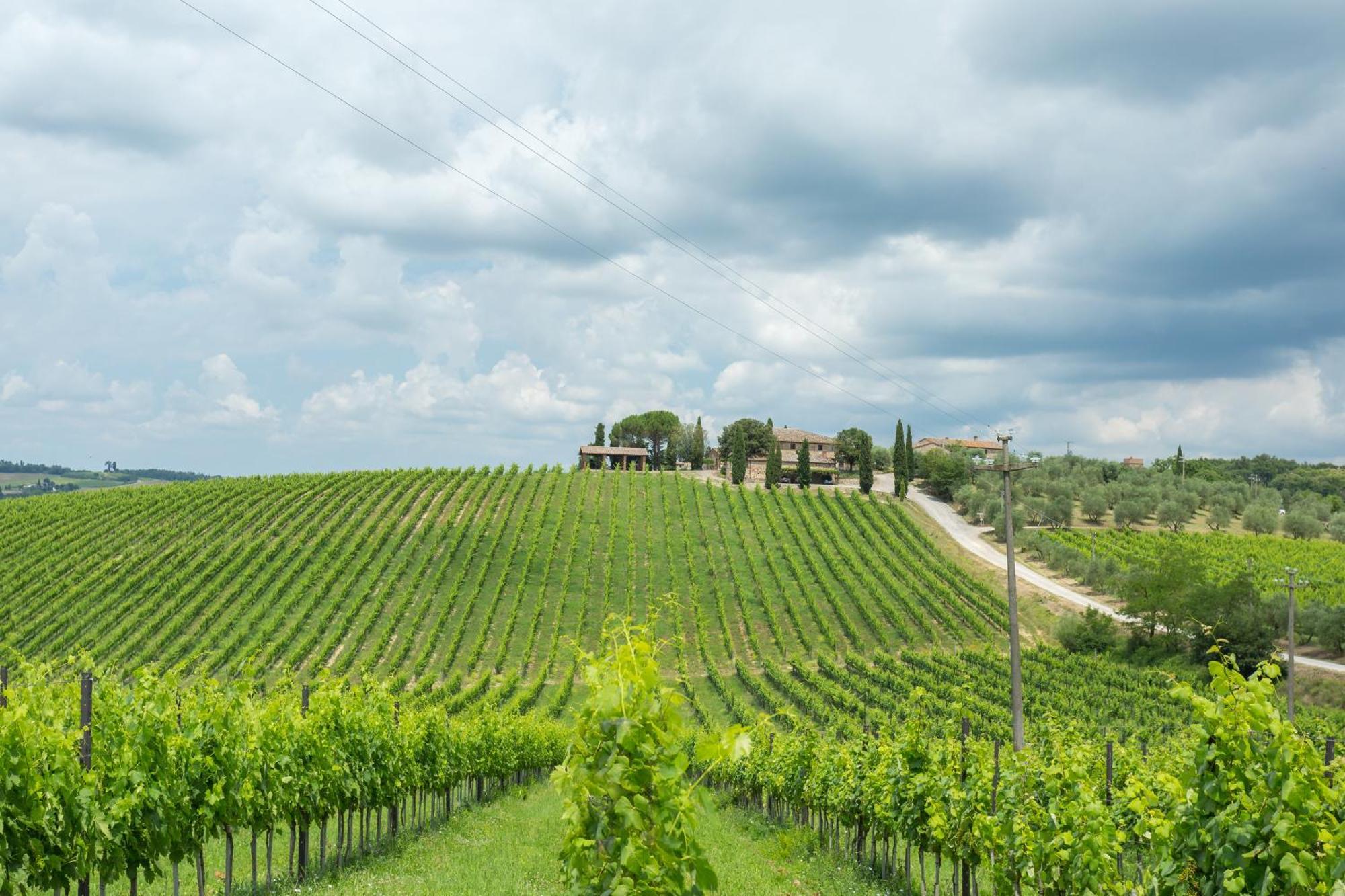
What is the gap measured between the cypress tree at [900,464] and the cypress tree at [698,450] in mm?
32196

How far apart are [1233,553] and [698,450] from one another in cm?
6444

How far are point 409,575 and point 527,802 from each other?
37.1 m

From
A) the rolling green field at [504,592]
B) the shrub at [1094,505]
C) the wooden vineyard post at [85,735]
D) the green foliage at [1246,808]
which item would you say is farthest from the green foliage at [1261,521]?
the wooden vineyard post at [85,735]

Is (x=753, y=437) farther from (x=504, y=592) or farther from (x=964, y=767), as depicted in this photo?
(x=964, y=767)

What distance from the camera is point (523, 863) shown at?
12586mm

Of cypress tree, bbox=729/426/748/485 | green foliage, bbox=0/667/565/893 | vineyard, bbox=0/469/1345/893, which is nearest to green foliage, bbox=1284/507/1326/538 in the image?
vineyard, bbox=0/469/1345/893

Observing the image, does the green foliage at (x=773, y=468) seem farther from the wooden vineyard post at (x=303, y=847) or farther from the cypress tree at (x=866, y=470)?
the wooden vineyard post at (x=303, y=847)

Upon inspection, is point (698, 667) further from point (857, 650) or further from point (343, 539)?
point (343, 539)

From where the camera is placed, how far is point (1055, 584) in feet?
216

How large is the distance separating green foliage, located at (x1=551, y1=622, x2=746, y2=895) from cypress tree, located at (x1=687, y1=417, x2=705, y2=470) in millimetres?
112238

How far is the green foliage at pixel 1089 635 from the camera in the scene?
52.7 metres

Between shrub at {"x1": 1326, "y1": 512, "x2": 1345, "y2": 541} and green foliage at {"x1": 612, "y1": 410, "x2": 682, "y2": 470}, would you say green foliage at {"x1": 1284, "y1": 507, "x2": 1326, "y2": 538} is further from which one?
green foliage at {"x1": 612, "y1": 410, "x2": 682, "y2": 470}

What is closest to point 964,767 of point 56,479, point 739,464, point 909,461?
point 739,464

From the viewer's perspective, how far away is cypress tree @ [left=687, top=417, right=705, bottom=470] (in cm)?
12038
